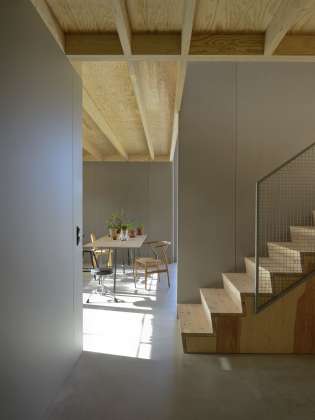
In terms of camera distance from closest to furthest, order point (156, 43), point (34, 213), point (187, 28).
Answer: point (34, 213) < point (187, 28) < point (156, 43)

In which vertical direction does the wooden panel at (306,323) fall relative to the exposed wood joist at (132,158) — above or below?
below

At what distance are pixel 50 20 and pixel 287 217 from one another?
3389mm

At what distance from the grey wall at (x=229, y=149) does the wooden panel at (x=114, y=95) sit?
0.90m

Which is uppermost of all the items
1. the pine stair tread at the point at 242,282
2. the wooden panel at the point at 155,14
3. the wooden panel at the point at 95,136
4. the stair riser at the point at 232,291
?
the wooden panel at the point at 95,136

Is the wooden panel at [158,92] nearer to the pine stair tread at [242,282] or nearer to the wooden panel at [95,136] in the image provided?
the wooden panel at [95,136]

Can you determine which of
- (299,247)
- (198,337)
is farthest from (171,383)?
(299,247)

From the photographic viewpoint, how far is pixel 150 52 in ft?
8.56

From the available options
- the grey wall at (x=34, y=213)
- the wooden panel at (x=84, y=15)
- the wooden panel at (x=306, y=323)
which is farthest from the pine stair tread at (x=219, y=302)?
the wooden panel at (x=84, y=15)

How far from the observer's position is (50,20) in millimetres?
2338

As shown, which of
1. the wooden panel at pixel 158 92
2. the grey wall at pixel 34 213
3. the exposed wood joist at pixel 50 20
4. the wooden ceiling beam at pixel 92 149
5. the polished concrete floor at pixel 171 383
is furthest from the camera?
the wooden ceiling beam at pixel 92 149

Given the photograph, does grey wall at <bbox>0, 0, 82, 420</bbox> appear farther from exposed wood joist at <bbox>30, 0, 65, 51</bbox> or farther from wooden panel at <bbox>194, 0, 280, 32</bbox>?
wooden panel at <bbox>194, 0, 280, 32</bbox>

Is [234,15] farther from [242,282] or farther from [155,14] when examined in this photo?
[242,282]

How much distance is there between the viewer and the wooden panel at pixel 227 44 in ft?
8.51

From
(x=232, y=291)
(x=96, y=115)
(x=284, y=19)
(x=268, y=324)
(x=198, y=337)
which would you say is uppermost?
(x=96, y=115)
